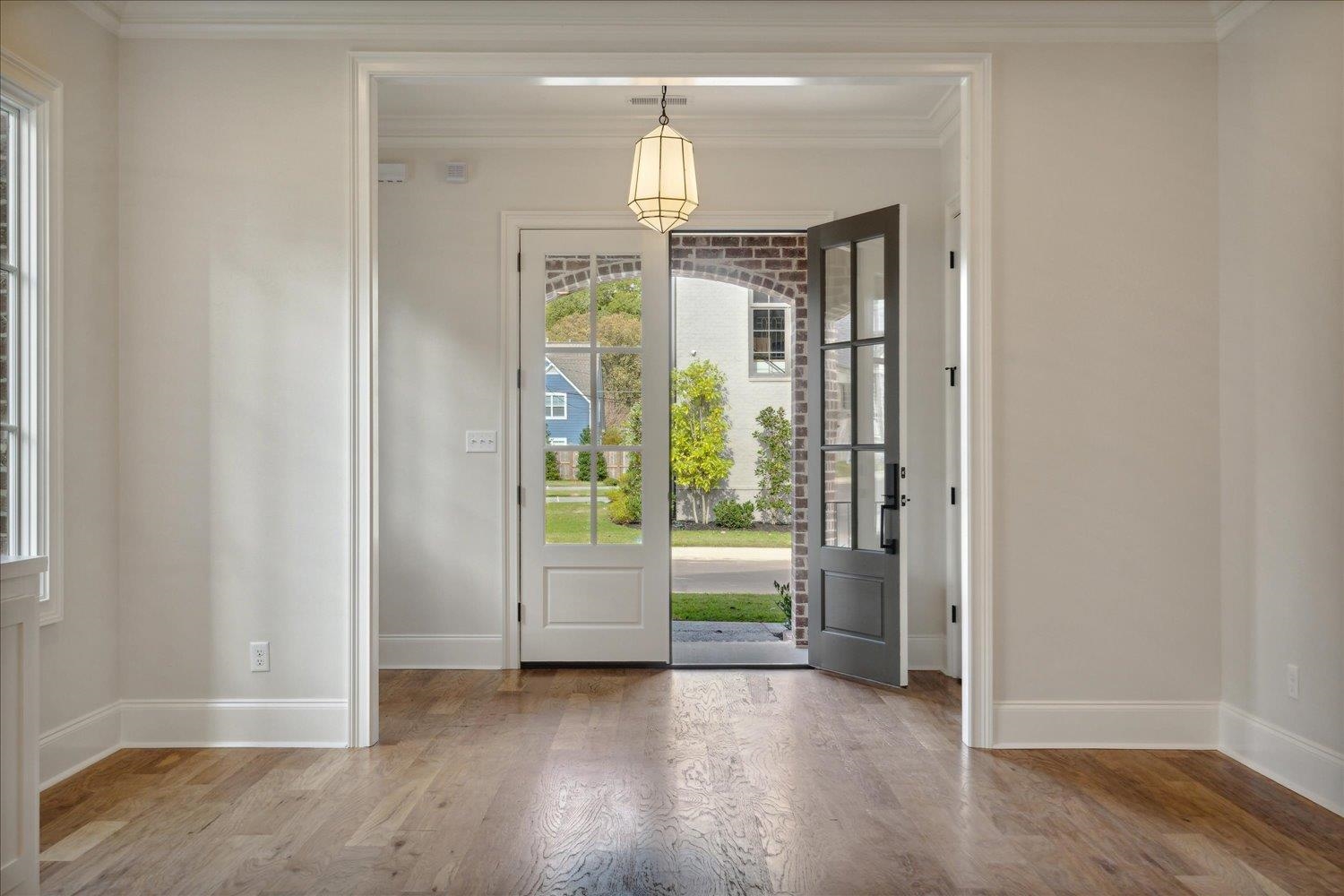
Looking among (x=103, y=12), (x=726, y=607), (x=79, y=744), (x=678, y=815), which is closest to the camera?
(x=678, y=815)

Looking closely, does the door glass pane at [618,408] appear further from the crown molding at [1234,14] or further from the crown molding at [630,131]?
the crown molding at [1234,14]

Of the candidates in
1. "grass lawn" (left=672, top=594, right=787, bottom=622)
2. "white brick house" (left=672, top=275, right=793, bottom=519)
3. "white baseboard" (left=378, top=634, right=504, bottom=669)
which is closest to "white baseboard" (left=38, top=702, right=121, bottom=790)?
"white baseboard" (left=378, top=634, right=504, bottom=669)

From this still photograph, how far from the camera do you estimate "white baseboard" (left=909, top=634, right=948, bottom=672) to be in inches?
197

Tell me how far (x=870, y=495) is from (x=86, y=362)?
342 cm

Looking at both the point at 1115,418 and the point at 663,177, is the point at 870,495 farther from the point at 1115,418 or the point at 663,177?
the point at 663,177

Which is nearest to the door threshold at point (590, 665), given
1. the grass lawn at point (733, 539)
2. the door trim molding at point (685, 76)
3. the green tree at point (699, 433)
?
the door trim molding at point (685, 76)

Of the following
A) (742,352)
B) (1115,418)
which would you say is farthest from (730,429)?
(1115,418)

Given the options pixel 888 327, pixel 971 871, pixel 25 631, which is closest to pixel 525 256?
pixel 888 327

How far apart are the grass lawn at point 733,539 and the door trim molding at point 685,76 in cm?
658

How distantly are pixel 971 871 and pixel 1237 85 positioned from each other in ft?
9.67

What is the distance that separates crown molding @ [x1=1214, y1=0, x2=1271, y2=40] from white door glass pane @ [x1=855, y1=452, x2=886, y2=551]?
2.22 meters

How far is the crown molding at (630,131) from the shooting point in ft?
16.3

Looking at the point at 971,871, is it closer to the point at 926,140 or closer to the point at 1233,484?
the point at 1233,484

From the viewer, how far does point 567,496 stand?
198 inches
